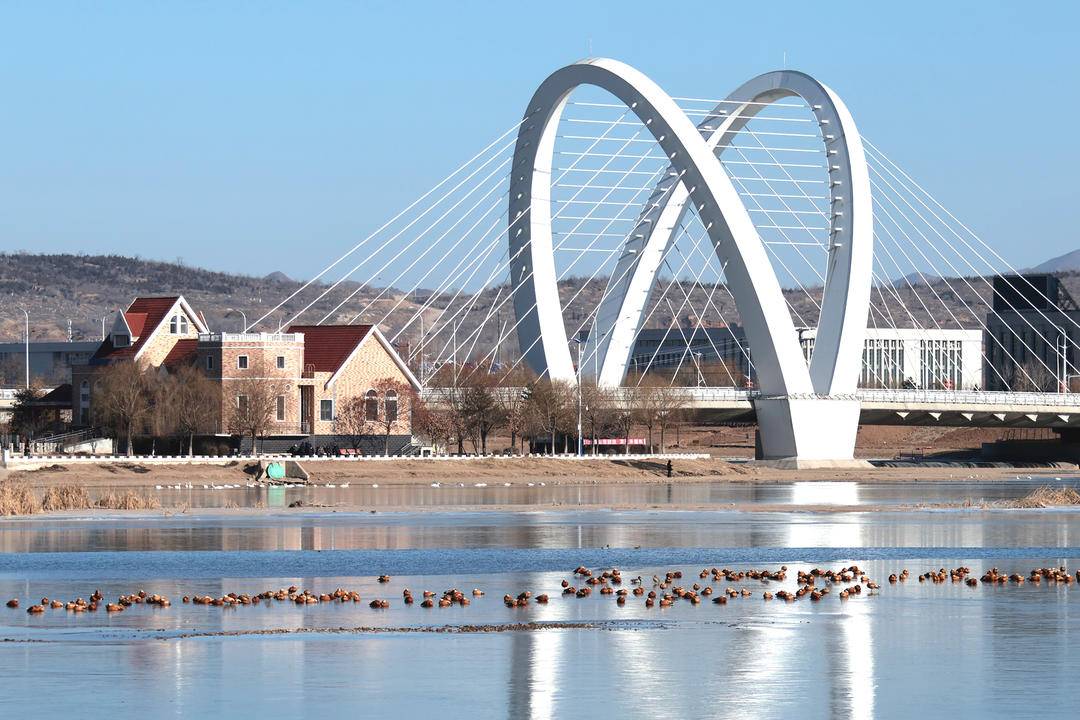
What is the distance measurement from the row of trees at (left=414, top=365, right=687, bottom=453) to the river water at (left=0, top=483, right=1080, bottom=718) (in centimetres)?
5019

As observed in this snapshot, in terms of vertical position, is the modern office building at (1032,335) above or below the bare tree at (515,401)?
above

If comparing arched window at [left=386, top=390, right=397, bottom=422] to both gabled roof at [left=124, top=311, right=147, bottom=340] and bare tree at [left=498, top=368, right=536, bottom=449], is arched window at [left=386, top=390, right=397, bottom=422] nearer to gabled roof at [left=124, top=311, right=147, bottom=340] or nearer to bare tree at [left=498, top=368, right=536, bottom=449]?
bare tree at [left=498, top=368, right=536, bottom=449]

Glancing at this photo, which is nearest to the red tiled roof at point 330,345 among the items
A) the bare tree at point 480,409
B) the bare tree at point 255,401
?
the bare tree at point 255,401

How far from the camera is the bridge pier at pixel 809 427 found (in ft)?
298

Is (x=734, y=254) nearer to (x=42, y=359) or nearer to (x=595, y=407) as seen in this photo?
(x=595, y=407)

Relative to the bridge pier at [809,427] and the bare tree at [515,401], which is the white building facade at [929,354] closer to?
the bare tree at [515,401]

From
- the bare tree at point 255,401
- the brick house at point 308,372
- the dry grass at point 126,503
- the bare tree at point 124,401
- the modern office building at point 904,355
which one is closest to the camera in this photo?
the dry grass at point 126,503

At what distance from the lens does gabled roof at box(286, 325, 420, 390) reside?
91.2 meters

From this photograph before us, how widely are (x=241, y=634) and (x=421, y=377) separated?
79.1 meters

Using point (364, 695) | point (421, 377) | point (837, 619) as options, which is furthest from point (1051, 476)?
point (364, 695)

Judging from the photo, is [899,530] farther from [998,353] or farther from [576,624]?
[998,353]

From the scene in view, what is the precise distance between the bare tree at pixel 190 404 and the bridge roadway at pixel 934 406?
552 inches

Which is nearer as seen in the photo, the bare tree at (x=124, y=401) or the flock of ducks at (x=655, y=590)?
the flock of ducks at (x=655, y=590)

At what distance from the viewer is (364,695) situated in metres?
19.2
